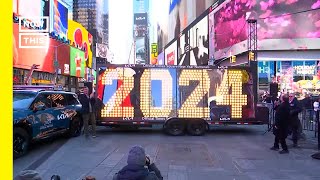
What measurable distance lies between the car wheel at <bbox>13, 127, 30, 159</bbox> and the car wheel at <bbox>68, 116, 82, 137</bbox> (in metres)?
3.52

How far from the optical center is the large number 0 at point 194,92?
1505cm

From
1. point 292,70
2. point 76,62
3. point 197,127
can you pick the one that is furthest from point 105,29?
point 197,127

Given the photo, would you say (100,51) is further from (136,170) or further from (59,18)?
(136,170)

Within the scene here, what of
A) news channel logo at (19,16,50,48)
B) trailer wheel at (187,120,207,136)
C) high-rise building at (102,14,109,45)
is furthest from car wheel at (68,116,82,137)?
high-rise building at (102,14,109,45)

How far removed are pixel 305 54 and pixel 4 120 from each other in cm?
3629

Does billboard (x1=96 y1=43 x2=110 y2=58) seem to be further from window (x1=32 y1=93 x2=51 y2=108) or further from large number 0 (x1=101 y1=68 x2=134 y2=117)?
window (x1=32 y1=93 x2=51 y2=108)

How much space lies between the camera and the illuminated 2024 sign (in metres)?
15.0

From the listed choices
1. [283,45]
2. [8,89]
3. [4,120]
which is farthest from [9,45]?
[283,45]

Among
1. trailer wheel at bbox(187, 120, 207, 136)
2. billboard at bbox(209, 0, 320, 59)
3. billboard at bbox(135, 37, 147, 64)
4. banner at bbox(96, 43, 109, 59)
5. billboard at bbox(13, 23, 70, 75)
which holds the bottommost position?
trailer wheel at bbox(187, 120, 207, 136)

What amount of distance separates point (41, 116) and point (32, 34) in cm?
2106

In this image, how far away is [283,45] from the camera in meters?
36.0

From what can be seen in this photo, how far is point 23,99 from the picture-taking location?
1134 cm

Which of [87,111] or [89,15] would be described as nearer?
[87,111]

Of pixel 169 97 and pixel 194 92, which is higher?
pixel 194 92
